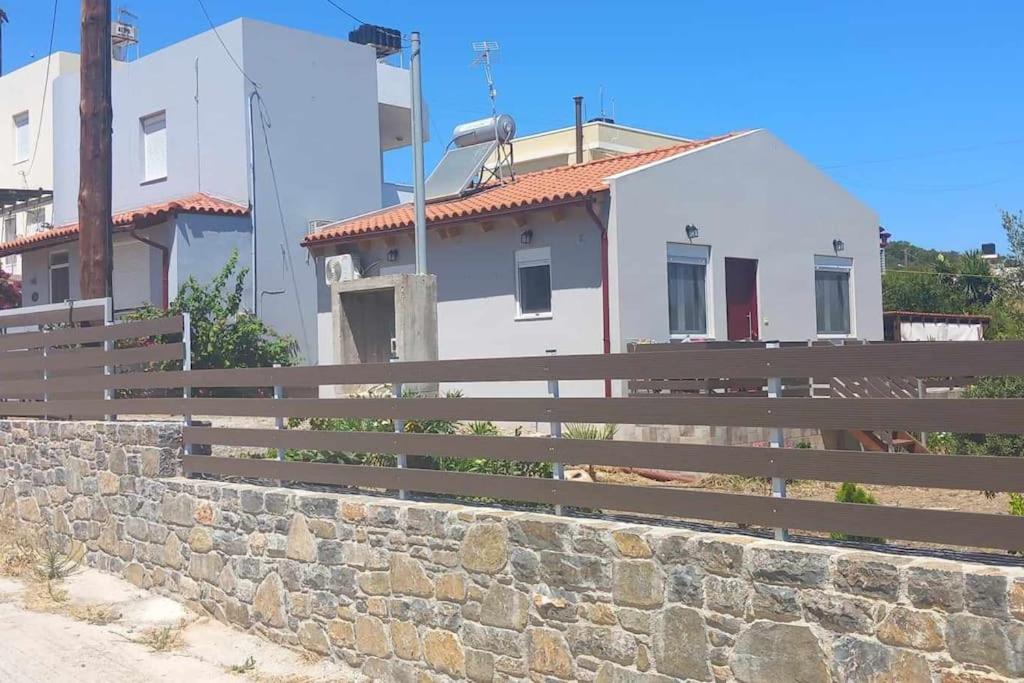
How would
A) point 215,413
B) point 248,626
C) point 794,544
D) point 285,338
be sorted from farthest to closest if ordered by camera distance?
point 285,338, point 215,413, point 248,626, point 794,544

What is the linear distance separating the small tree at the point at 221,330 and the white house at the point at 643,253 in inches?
90.9

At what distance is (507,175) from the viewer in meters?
20.4

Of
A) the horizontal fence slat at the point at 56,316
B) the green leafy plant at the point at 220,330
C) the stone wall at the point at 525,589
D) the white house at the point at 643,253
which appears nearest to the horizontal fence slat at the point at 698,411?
the stone wall at the point at 525,589

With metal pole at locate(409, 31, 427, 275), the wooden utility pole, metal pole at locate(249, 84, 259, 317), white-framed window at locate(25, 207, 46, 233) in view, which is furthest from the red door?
white-framed window at locate(25, 207, 46, 233)

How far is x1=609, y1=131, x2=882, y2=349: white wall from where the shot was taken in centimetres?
1502

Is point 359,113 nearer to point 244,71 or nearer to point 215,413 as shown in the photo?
point 244,71

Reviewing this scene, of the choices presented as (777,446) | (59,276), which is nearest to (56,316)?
(777,446)

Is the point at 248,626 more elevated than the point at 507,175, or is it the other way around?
the point at 507,175

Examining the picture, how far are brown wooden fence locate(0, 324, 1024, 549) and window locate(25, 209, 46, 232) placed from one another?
76.7ft

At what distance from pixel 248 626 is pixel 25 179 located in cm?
2744

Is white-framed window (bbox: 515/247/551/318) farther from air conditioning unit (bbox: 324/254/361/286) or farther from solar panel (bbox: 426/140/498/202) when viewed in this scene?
air conditioning unit (bbox: 324/254/361/286)

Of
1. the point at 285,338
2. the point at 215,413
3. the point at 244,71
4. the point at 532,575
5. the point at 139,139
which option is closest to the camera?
the point at 532,575

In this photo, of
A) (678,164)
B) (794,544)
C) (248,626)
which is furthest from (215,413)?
(678,164)

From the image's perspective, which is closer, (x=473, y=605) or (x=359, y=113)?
(x=473, y=605)
